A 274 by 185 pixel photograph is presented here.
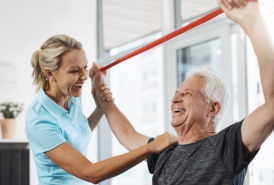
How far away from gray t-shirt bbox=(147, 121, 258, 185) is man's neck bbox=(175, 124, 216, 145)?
0.05 m

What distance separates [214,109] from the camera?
1.63 m

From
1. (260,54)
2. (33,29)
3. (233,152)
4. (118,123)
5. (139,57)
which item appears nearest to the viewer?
(260,54)

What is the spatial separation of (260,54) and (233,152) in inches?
16.5

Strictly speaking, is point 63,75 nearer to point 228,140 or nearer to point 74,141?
point 74,141

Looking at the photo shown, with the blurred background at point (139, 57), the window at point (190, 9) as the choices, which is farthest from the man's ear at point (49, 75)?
the window at point (190, 9)

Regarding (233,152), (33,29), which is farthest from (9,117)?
(233,152)

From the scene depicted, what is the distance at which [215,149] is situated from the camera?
141 centimetres

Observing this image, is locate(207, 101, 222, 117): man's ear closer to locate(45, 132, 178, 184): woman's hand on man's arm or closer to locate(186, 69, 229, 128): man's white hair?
locate(186, 69, 229, 128): man's white hair

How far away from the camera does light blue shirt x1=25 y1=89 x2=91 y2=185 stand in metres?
1.66

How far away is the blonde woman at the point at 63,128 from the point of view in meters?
1.56

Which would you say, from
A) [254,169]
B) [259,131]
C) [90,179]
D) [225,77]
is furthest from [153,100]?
A: [259,131]

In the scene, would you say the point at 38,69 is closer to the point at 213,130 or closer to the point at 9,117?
the point at 213,130

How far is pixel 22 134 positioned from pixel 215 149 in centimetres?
265

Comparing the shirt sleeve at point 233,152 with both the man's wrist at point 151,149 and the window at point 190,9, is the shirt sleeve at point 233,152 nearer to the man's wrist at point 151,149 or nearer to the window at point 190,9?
the man's wrist at point 151,149
